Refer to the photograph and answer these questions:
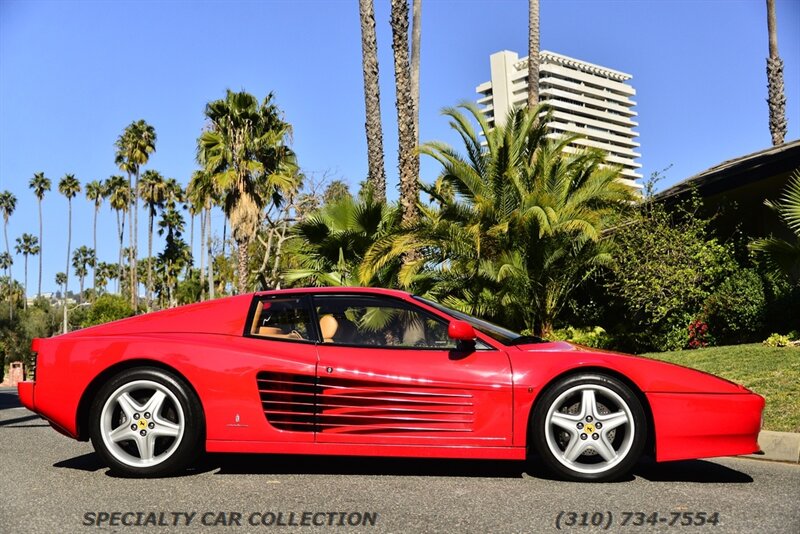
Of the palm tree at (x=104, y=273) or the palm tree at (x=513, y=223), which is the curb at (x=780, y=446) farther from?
the palm tree at (x=104, y=273)

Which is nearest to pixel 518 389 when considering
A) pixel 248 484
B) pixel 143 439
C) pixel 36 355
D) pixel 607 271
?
pixel 248 484

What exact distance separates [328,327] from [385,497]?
135 centimetres

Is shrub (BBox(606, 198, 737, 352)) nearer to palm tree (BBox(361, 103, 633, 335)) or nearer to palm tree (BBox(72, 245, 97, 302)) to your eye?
palm tree (BBox(361, 103, 633, 335))

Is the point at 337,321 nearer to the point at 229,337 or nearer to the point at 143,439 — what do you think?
the point at 229,337

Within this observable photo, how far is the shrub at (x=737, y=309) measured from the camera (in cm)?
→ 1487

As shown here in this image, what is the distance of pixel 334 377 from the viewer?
17.3ft

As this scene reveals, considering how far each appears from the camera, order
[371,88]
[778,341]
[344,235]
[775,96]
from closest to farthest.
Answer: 1. [778,341]
2. [344,235]
3. [371,88]
4. [775,96]

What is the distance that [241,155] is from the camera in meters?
29.5

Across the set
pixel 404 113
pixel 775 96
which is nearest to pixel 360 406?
pixel 404 113

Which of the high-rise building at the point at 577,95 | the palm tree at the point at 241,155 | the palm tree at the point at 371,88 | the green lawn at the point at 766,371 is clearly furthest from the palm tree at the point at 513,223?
the high-rise building at the point at 577,95

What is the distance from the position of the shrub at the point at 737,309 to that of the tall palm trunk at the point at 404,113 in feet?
20.0

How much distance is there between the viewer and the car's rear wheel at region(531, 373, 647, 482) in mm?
5121

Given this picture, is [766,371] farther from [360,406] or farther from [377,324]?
[360,406]

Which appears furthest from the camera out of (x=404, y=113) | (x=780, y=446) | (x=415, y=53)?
(x=415, y=53)
